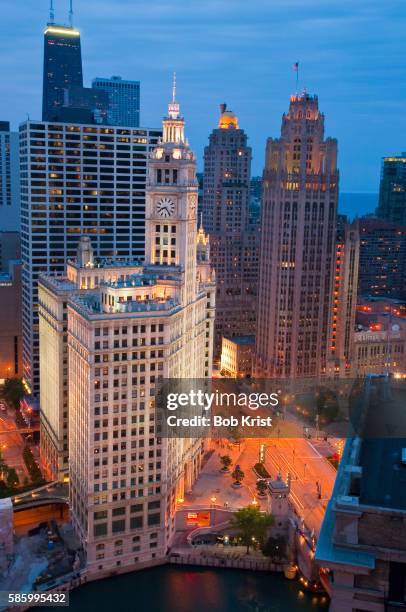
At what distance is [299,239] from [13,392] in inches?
3027

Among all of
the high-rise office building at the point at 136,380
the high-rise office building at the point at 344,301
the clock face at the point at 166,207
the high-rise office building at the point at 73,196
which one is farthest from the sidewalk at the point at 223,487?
the high-rise office building at the point at 344,301

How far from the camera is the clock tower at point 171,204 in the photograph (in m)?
110

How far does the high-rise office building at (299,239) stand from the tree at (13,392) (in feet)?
204

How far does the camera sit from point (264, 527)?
334ft

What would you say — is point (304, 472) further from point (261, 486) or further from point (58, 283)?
point (58, 283)

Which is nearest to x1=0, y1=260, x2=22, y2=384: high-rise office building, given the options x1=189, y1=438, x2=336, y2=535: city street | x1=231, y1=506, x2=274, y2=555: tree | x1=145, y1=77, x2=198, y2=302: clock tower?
x1=189, y1=438, x2=336, y2=535: city street

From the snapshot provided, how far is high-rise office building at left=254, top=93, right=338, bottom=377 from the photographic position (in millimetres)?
167375

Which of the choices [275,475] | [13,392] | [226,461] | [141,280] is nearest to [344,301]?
[275,475]

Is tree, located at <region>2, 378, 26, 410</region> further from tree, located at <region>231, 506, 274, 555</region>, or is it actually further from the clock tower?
tree, located at <region>231, 506, 274, 555</region>

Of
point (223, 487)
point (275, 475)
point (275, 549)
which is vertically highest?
point (223, 487)

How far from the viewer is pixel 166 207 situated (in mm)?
110938

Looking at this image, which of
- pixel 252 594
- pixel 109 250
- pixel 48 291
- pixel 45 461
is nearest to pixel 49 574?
pixel 252 594

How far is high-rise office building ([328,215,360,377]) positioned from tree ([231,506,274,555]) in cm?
7886

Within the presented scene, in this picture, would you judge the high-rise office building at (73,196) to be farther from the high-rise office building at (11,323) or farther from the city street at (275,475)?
the city street at (275,475)
